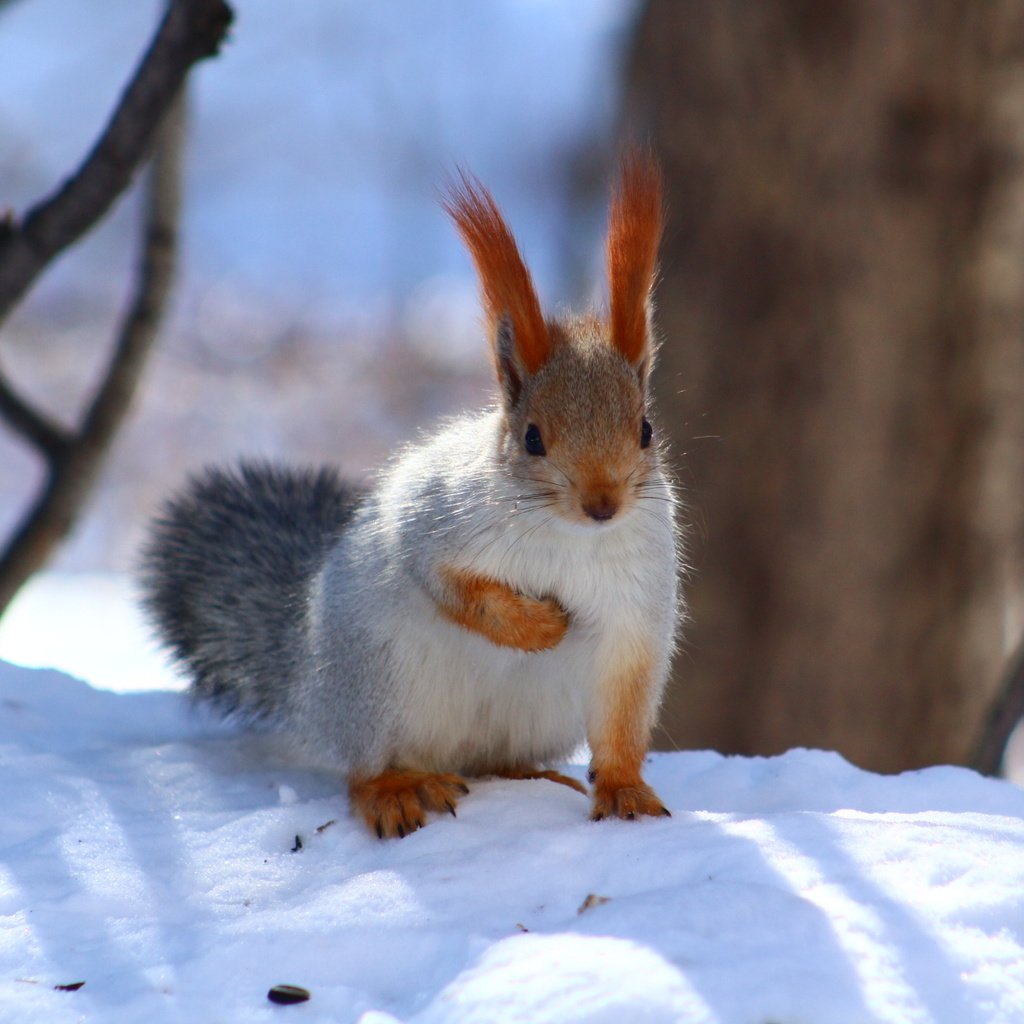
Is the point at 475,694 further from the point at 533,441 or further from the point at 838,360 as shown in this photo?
the point at 838,360

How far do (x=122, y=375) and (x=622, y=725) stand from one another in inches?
59.1

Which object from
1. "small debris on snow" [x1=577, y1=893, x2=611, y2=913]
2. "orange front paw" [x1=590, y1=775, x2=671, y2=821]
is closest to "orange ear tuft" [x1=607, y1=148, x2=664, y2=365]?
"orange front paw" [x1=590, y1=775, x2=671, y2=821]

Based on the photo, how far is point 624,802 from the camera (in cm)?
173

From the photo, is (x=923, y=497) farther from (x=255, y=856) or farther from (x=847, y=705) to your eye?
(x=255, y=856)

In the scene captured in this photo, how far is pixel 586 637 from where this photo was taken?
1.84 metres

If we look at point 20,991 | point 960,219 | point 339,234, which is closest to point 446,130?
point 339,234

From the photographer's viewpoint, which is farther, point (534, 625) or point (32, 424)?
point (32, 424)

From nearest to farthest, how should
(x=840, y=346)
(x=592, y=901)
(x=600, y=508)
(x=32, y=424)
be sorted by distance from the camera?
(x=592, y=901), (x=600, y=508), (x=32, y=424), (x=840, y=346)

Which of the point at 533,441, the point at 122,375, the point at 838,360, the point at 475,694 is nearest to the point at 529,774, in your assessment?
the point at 475,694

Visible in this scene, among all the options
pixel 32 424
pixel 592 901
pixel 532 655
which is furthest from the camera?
pixel 32 424

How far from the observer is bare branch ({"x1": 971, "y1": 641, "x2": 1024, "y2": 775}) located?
7.33 feet

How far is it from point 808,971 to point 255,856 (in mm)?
727

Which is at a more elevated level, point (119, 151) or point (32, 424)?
point (119, 151)

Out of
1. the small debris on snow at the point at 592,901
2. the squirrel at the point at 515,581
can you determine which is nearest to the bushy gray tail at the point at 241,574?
the squirrel at the point at 515,581
